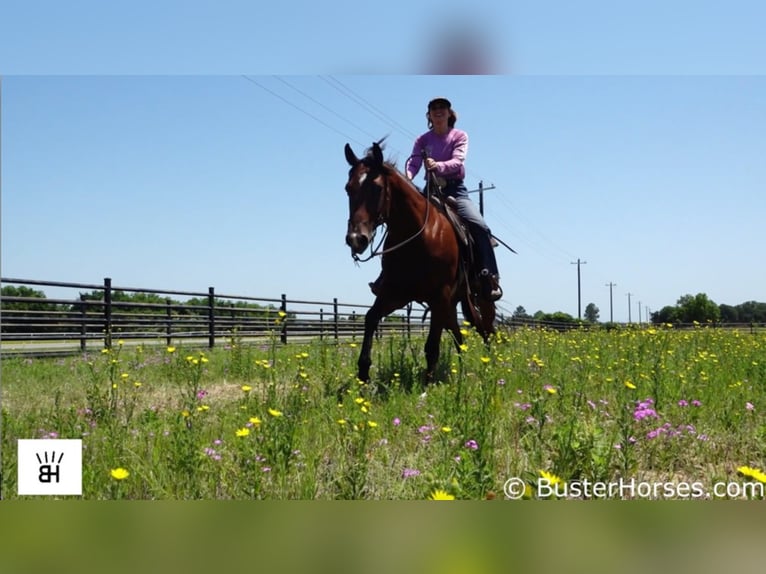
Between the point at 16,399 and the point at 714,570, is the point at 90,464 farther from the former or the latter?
the point at 714,570

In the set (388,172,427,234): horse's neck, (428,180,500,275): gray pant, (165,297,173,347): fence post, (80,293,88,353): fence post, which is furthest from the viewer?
(165,297,173,347): fence post

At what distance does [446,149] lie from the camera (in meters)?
3.34

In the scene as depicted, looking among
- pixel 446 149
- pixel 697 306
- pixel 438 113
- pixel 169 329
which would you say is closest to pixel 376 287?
pixel 446 149

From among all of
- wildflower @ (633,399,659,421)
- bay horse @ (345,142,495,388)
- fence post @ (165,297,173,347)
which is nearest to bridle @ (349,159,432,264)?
bay horse @ (345,142,495,388)

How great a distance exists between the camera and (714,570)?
3.55 ft

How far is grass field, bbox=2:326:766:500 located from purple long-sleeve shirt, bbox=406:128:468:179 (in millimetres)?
1298

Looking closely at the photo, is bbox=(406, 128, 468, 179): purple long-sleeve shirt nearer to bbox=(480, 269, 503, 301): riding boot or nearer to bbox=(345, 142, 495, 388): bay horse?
bbox=(345, 142, 495, 388): bay horse

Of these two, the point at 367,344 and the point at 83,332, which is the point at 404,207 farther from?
the point at 83,332

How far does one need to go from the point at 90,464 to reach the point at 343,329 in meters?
13.7

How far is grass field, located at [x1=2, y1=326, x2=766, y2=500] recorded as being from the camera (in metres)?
1.96

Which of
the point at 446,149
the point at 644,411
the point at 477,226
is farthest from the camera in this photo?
the point at 477,226

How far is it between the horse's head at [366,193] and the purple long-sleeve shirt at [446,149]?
0.36 metres

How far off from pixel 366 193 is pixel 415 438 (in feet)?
6.54

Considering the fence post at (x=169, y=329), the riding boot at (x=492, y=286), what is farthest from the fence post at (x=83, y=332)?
the riding boot at (x=492, y=286)
